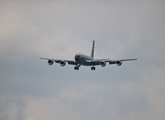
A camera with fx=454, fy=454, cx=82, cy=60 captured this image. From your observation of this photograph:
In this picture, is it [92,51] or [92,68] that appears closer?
[92,68]

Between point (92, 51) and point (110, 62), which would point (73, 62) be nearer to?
point (110, 62)

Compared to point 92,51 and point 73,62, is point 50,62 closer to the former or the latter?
point 73,62

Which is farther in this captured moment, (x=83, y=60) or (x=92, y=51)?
(x=92, y=51)

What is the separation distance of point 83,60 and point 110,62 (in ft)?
33.4

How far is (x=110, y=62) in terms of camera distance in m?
170

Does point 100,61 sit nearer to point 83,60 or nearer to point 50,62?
point 83,60

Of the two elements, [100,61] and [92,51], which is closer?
[100,61]

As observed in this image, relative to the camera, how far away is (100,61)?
171m

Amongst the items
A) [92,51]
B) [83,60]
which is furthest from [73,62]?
[92,51]

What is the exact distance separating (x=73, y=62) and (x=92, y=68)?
843 centimetres

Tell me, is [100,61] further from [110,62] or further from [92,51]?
[92,51]

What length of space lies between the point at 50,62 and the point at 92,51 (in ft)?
109

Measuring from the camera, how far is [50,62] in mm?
170625

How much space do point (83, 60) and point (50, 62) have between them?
40.7ft
